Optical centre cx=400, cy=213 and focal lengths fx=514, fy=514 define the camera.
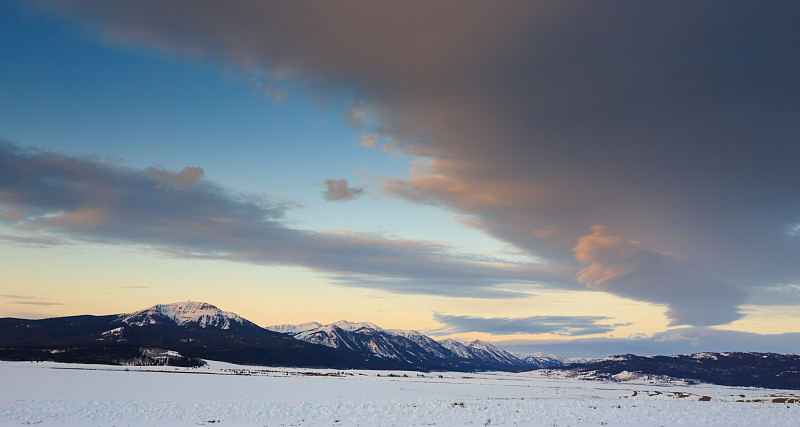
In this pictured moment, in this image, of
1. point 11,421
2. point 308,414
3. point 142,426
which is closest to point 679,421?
point 308,414

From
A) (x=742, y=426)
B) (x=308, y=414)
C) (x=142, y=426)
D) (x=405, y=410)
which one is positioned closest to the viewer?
(x=142, y=426)

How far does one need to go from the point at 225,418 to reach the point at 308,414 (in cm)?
591

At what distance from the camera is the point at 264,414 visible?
38.1 meters

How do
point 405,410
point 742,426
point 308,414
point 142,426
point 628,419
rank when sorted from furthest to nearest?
point 405,410 < point 308,414 < point 628,419 < point 742,426 < point 142,426

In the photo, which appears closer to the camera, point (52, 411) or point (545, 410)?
point (52, 411)

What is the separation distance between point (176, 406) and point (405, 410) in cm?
1857

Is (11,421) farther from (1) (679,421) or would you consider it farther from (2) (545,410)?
(1) (679,421)

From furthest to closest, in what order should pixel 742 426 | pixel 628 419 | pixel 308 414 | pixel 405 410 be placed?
pixel 405 410
pixel 308 414
pixel 628 419
pixel 742 426

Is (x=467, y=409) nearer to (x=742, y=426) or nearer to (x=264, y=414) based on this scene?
(x=264, y=414)

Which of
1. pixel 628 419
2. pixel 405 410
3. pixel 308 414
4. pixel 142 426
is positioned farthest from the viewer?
pixel 405 410

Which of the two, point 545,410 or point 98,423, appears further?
point 545,410

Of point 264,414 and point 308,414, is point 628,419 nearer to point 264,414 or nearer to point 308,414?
point 308,414

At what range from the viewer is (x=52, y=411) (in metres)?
35.6

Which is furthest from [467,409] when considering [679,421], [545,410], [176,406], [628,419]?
[176,406]
